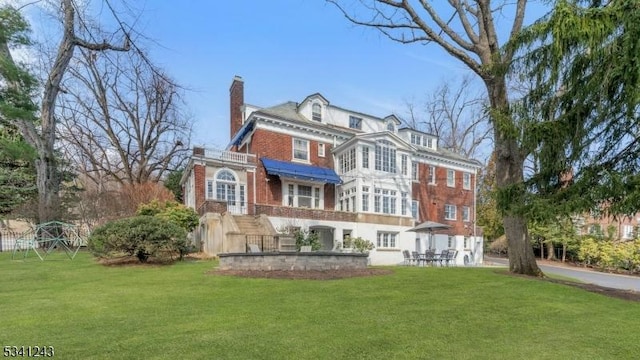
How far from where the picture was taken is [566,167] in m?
6.82

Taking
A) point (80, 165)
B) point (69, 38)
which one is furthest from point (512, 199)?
point (80, 165)

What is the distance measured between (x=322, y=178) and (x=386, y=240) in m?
6.02

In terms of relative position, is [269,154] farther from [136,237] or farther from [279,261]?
[279,261]

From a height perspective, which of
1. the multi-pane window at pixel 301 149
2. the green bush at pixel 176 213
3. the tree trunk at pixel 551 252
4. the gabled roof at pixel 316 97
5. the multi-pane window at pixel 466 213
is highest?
A: the gabled roof at pixel 316 97

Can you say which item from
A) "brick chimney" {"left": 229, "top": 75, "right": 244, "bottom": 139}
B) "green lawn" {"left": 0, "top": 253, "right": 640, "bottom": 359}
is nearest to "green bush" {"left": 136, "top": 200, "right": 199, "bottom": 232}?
"green lawn" {"left": 0, "top": 253, "right": 640, "bottom": 359}

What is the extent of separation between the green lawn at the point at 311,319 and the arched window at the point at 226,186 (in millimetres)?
11326

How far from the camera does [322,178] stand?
22516 millimetres

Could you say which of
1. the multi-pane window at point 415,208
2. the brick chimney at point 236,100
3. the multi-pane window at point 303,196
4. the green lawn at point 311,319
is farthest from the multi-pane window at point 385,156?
the green lawn at point 311,319

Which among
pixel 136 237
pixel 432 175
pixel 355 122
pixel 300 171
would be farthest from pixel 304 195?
pixel 136 237

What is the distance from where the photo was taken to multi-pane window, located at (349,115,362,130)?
86.4 ft

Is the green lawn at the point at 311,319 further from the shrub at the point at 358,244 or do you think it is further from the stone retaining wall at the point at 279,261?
the shrub at the point at 358,244

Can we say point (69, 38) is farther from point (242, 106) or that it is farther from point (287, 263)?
point (287, 263)

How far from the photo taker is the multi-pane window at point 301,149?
22844 millimetres

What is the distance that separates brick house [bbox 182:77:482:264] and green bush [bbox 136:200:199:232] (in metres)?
0.70
